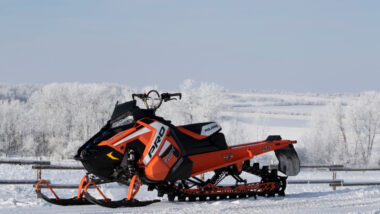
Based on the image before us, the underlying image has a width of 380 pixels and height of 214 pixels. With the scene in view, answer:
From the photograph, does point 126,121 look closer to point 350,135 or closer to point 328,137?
Answer: point 350,135

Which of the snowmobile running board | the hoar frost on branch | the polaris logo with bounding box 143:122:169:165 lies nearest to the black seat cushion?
the polaris logo with bounding box 143:122:169:165

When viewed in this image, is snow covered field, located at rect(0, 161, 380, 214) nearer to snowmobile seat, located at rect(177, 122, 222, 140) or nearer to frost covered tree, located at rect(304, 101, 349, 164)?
snowmobile seat, located at rect(177, 122, 222, 140)

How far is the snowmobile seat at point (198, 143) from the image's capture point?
21.9 ft

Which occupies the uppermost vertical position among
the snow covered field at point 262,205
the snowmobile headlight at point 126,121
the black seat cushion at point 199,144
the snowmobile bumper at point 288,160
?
the snowmobile headlight at point 126,121

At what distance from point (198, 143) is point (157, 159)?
2.71 feet

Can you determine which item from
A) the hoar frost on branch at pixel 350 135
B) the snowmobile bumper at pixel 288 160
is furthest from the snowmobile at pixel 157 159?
the hoar frost on branch at pixel 350 135

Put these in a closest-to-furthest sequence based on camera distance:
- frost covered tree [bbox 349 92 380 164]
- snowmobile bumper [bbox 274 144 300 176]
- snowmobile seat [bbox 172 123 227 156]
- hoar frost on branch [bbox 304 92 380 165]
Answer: snowmobile seat [bbox 172 123 227 156], snowmobile bumper [bbox 274 144 300 176], hoar frost on branch [bbox 304 92 380 165], frost covered tree [bbox 349 92 380 164]

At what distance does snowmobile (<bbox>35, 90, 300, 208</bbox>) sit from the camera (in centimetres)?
607

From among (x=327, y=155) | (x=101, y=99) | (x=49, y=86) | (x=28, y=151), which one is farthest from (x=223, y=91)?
(x=49, y=86)

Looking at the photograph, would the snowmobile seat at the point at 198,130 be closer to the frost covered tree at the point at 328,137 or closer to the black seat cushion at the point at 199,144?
the black seat cushion at the point at 199,144

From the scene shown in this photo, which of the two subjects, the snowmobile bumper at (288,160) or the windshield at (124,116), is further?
the snowmobile bumper at (288,160)

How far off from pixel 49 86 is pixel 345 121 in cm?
3558

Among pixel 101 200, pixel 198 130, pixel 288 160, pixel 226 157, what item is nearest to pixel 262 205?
pixel 226 157

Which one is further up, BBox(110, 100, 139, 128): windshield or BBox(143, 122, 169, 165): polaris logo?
BBox(110, 100, 139, 128): windshield
